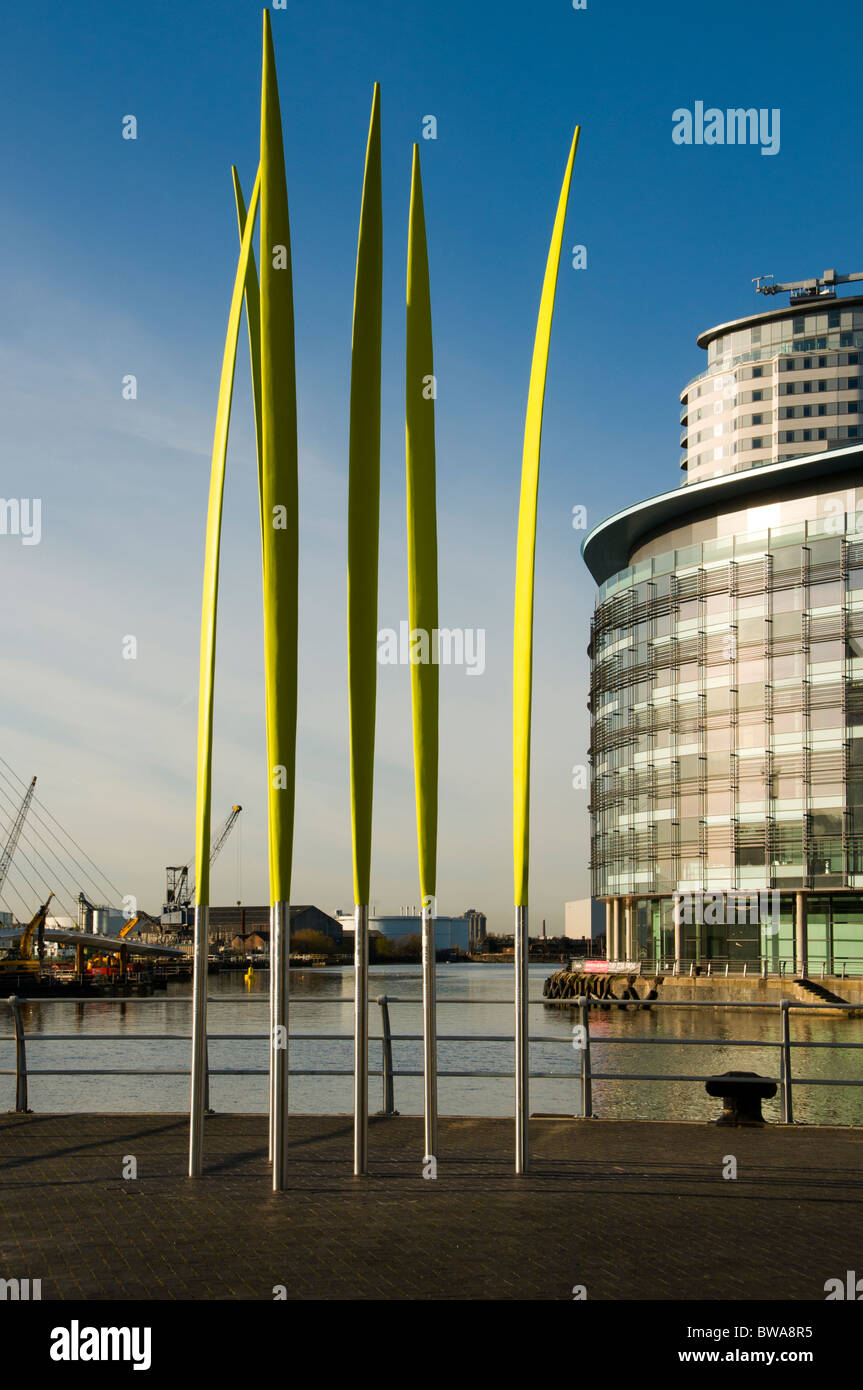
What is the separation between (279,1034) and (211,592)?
356 cm

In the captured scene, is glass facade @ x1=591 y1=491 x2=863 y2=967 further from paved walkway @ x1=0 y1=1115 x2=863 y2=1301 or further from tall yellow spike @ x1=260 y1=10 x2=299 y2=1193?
tall yellow spike @ x1=260 y1=10 x2=299 y2=1193

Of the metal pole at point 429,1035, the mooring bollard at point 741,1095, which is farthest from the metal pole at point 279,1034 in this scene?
the mooring bollard at point 741,1095

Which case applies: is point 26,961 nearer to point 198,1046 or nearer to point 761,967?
point 761,967

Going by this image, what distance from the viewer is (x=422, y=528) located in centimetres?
1093

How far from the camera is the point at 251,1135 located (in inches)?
475

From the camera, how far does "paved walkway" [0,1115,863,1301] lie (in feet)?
22.4

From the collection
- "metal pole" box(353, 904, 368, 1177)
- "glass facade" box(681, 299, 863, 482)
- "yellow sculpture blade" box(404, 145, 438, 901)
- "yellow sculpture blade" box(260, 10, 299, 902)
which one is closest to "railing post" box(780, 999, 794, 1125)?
"yellow sculpture blade" box(404, 145, 438, 901)

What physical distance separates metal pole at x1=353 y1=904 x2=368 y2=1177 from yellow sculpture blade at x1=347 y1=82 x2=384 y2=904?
0.89ft

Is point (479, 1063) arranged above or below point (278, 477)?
below

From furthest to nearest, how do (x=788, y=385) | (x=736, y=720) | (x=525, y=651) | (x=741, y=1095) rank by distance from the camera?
(x=788, y=385), (x=736, y=720), (x=741, y=1095), (x=525, y=651)

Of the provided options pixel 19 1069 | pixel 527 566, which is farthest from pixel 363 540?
pixel 19 1069

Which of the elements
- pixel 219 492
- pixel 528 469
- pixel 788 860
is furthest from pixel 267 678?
pixel 788 860

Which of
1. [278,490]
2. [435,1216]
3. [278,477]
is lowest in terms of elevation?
[435,1216]
